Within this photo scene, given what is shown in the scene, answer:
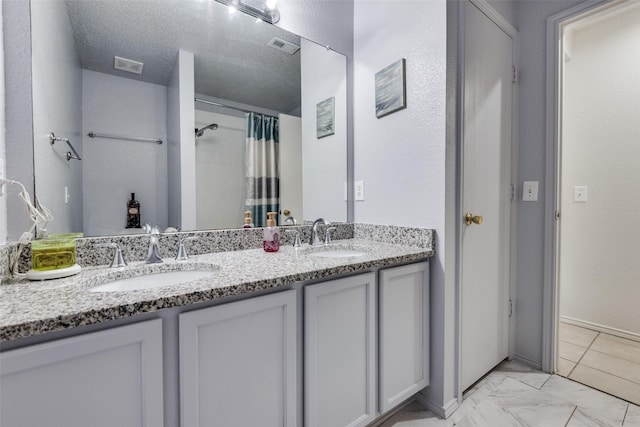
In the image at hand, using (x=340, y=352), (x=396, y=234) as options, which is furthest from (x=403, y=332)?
(x=396, y=234)

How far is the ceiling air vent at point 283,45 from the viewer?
5.28 ft

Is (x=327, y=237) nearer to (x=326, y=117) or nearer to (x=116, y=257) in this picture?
(x=326, y=117)

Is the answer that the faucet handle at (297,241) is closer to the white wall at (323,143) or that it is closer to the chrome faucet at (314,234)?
the chrome faucet at (314,234)

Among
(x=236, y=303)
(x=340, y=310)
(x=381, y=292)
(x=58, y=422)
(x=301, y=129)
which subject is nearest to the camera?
(x=58, y=422)

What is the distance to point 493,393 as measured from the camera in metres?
1.57

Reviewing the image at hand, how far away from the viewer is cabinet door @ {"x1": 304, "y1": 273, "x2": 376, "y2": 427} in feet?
3.38

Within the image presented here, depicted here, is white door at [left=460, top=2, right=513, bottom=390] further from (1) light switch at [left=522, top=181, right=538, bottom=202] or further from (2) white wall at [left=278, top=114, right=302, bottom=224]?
(2) white wall at [left=278, top=114, right=302, bottom=224]

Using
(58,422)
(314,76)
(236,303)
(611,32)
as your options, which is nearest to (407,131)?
(314,76)

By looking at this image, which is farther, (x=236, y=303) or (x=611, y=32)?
(x=611, y=32)

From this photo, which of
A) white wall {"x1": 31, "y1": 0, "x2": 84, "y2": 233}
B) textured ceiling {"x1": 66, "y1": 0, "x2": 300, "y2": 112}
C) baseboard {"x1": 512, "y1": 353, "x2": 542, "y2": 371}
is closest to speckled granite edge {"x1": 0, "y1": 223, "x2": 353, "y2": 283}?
white wall {"x1": 31, "y1": 0, "x2": 84, "y2": 233}

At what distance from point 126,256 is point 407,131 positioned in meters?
1.38

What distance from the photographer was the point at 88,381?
2.14 ft

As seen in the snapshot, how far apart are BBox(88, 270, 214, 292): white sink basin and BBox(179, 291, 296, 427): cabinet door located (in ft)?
0.70

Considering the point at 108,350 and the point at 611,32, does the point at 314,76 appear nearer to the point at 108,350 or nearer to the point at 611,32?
the point at 108,350
